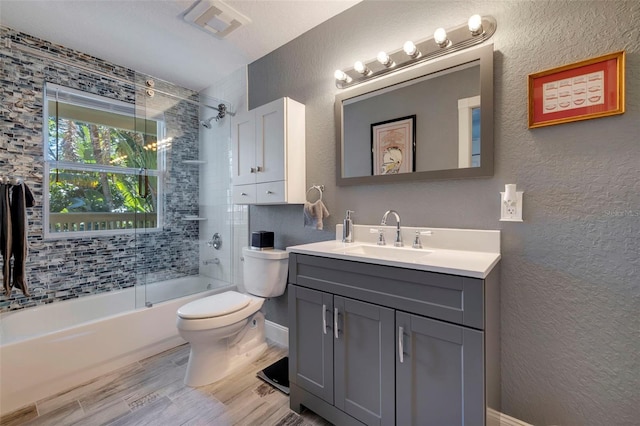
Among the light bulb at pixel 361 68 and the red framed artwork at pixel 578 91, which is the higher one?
the light bulb at pixel 361 68

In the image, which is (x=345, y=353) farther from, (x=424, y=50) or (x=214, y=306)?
(x=424, y=50)

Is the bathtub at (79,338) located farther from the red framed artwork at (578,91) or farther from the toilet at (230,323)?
the red framed artwork at (578,91)

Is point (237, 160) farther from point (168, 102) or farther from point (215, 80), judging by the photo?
point (215, 80)

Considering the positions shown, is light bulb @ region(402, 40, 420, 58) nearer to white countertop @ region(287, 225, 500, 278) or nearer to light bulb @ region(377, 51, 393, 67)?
light bulb @ region(377, 51, 393, 67)

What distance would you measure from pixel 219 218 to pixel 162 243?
56 centimetres

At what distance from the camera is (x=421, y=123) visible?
1.59 m

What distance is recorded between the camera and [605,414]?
3.69ft

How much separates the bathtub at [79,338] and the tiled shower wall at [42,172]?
0.42 ft

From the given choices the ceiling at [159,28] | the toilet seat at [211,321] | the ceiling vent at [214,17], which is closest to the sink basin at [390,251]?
the toilet seat at [211,321]

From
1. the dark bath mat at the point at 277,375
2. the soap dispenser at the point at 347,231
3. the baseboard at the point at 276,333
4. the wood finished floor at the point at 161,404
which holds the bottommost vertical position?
the wood finished floor at the point at 161,404

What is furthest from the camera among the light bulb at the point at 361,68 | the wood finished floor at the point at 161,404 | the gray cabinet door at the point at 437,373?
the light bulb at the point at 361,68

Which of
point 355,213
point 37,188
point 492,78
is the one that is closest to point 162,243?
point 37,188

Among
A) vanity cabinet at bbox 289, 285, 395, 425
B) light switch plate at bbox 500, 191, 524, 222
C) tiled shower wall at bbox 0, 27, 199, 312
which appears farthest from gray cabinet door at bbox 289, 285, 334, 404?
tiled shower wall at bbox 0, 27, 199, 312

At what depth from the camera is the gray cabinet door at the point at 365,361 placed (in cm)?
117
